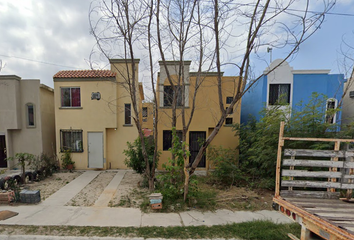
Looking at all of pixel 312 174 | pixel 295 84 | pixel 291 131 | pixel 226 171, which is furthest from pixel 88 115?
pixel 295 84

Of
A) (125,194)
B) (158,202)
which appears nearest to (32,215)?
(125,194)

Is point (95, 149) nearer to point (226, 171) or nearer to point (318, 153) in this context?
point (226, 171)

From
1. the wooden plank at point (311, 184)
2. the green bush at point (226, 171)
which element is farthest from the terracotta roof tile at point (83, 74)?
the wooden plank at point (311, 184)

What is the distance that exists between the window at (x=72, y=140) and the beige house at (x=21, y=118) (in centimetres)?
106

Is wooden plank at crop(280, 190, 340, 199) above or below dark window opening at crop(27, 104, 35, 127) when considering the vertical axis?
below

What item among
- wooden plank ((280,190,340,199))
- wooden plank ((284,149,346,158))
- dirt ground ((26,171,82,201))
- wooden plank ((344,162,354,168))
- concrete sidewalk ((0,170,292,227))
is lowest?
dirt ground ((26,171,82,201))

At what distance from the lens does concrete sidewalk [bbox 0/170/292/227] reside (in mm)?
3570

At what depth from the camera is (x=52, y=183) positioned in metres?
6.30

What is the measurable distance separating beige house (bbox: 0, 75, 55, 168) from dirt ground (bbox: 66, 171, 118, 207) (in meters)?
4.13

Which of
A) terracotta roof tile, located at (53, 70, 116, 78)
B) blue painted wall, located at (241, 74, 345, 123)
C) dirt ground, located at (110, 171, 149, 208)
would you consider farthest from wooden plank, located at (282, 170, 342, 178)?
terracotta roof tile, located at (53, 70, 116, 78)

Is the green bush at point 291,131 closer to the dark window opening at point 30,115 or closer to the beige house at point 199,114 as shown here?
the beige house at point 199,114

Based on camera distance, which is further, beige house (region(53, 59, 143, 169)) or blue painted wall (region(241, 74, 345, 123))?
blue painted wall (region(241, 74, 345, 123))

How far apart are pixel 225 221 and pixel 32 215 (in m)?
5.02

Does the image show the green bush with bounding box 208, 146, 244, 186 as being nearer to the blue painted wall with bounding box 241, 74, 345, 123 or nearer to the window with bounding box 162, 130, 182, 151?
the window with bounding box 162, 130, 182, 151
